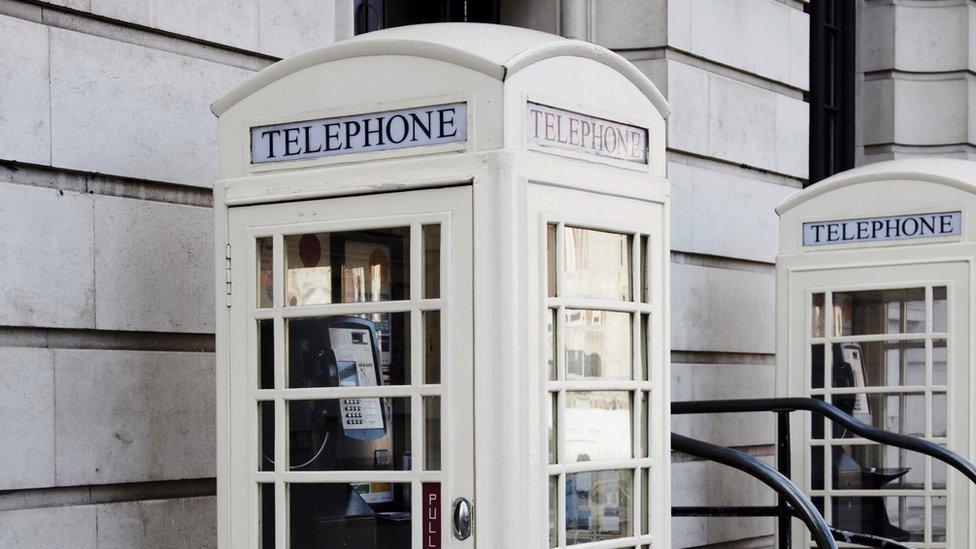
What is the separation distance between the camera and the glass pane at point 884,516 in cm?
815

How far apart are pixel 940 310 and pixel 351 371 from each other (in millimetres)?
3991

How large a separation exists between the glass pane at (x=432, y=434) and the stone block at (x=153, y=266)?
5.11 feet

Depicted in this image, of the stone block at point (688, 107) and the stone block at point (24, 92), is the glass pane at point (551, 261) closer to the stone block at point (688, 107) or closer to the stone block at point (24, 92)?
the stone block at point (24, 92)

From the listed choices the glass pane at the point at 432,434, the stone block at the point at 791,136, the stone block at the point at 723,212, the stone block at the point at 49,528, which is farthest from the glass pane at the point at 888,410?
the stone block at the point at 49,528

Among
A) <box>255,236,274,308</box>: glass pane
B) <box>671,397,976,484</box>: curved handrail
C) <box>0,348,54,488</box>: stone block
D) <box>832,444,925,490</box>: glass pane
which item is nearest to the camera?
<box>255,236,274,308</box>: glass pane

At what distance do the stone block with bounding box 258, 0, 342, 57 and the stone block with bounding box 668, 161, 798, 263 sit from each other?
2682mm

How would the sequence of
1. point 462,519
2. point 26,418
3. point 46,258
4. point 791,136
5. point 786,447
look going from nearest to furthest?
1. point 462,519
2. point 26,418
3. point 46,258
4. point 786,447
5. point 791,136

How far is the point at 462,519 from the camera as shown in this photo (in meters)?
4.69

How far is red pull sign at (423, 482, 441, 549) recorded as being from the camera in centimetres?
475

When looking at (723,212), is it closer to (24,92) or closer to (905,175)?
(905,175)

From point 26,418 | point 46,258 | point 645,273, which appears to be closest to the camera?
point 645,273

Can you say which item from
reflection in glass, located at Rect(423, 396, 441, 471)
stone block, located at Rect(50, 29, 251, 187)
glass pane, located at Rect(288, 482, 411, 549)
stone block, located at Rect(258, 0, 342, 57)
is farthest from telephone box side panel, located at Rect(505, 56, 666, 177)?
stone block, located at Rect(258, 0, 342, 57)

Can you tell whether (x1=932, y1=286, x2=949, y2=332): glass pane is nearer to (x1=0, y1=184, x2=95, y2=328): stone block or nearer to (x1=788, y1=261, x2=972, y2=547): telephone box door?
(x1=788, y1=261, x2=972, y2=547): telephone box door


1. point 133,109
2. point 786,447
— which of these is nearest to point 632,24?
point 786,447
